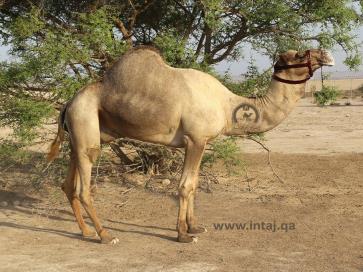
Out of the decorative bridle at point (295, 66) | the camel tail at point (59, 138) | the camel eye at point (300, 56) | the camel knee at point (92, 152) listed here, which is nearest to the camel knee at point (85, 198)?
the camel knee at point (92, 152)

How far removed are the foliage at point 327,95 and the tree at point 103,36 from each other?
574mm

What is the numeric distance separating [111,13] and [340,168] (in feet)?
17.7

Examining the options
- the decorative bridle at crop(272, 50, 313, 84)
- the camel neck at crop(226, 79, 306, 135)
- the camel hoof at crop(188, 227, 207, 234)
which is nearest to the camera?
the decorative bridle at crop(272, 50, 313, 84)

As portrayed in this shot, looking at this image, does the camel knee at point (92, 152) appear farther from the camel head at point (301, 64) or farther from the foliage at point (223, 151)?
the foliage at point (223, 151)

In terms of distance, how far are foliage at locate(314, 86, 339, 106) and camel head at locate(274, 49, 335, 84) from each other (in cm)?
265

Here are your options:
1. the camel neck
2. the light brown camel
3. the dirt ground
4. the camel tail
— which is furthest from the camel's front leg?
the camel tail

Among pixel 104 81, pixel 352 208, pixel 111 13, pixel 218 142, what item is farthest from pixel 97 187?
pixel 352 208

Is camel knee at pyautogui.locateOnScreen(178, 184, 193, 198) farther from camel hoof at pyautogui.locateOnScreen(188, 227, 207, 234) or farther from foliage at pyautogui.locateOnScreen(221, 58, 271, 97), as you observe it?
foliage at pyautogui.locateOnScreen(221, 58, 271, 97)

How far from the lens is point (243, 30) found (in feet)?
32.6

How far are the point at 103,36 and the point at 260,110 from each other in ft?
9.07

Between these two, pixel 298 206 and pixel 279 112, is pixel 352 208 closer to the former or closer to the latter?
pixel 298 206

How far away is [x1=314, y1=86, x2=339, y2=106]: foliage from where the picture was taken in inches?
369

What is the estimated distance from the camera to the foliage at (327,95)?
9.38 metres

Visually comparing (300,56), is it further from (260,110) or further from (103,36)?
(103,36)
